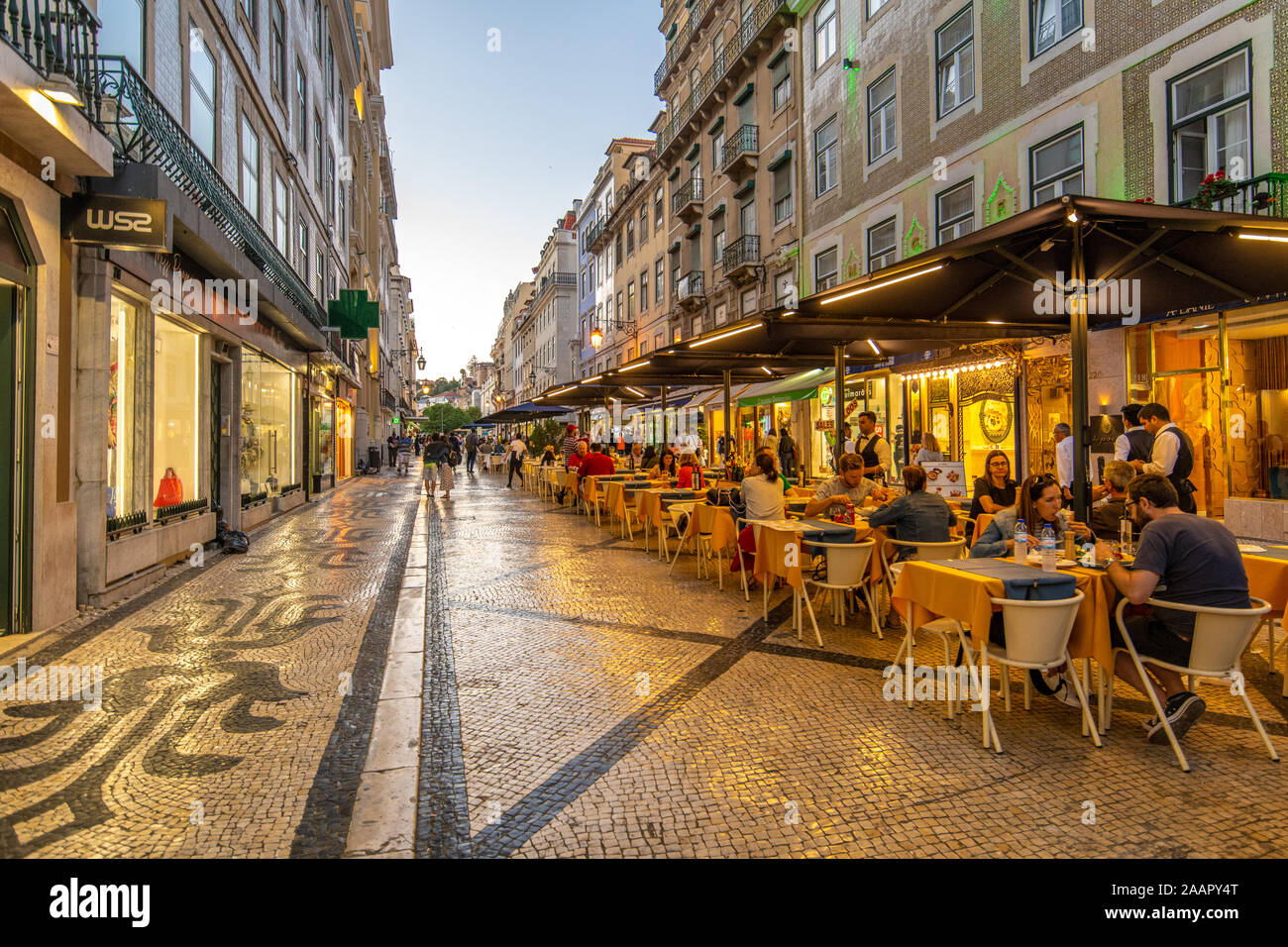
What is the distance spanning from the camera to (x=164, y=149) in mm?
8578

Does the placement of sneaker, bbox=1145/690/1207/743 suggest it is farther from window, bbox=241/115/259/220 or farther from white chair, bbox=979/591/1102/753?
window, bbox=241/115/259/220

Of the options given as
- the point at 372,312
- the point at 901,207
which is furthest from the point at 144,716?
the point at 372,312

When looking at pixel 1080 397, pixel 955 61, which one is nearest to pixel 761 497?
pixel 1080 397

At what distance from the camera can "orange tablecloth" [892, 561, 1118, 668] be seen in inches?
163

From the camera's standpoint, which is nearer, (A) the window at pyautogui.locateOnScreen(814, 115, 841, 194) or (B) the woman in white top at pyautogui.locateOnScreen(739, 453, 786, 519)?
(B) the woman in white top at pyautogui.locateOnScreen(739, 453, 786, 519)

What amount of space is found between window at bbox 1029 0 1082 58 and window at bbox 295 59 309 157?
17.2 meters

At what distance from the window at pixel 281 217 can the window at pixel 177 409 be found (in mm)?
7215

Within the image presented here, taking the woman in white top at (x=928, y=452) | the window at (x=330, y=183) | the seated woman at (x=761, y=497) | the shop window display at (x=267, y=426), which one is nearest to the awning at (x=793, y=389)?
the woman in white top at (x=928, y=452)

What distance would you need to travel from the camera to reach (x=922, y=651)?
5.80 metres

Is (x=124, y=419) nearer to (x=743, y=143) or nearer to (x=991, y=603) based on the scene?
(x=991, y=603)

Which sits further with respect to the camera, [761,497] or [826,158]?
[826,158]

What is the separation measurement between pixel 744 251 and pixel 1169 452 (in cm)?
2069

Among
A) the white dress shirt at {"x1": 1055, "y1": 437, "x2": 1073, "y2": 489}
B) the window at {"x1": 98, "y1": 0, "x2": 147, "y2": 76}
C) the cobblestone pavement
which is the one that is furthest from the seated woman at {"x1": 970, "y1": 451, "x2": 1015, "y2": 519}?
the window at {"x1": 98, "y1": 0, "x2": 147, "y2": 76}
